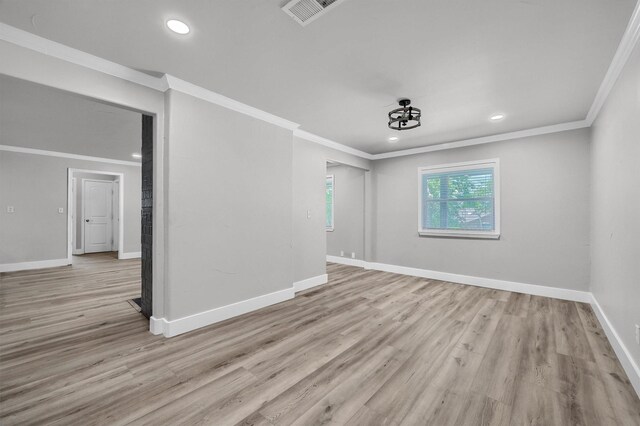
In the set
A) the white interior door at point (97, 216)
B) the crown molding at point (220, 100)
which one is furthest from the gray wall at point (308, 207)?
the white interior door at point (97, 216)

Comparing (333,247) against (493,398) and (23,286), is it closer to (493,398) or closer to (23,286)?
(493,398)

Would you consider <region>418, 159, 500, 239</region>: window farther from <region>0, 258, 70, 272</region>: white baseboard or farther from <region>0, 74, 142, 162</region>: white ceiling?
<region>0, 258, 70, 272</region>: white baseboard

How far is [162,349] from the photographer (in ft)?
7.84

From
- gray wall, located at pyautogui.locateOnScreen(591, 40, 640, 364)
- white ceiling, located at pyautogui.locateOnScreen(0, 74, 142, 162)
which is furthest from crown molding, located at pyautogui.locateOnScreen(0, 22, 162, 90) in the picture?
gray wall, located at pyautogui.locateOnScreen(591, 40, 640, 364)

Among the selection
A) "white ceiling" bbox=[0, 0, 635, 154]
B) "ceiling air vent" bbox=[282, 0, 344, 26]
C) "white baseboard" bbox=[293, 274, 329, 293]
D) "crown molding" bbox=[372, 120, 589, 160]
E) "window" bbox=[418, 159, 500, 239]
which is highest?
"white ceiling" bbox=[0, 0, 635, 154]

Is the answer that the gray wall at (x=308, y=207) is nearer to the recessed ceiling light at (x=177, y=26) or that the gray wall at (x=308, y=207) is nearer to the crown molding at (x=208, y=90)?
the crown molding at (x=208, y=90)

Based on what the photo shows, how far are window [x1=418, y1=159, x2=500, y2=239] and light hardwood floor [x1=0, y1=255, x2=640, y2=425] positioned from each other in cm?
146

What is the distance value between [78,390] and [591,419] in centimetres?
329

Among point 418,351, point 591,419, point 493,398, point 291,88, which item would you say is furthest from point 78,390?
point 591,419

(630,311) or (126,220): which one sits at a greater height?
(126,220)

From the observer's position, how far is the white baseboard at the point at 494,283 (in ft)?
12.5

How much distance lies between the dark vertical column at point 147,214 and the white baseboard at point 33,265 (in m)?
4.50

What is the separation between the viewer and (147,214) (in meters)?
3.02

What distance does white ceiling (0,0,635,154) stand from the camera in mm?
1764
